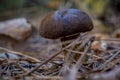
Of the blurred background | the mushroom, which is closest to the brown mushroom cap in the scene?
the mushroom

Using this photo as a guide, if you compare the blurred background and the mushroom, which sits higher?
the blurred background

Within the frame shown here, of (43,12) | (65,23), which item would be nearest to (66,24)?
(65,23)

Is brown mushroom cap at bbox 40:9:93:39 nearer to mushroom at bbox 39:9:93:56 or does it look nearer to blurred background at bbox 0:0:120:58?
mushroom at bbox 39:9:93:56

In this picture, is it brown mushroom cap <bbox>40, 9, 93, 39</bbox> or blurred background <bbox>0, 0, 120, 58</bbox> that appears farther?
blurred background <bbox>0, 0, 120, 58</bbox>

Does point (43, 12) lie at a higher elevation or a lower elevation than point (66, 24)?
higher

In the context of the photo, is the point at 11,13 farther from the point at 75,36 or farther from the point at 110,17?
the point at 75,36

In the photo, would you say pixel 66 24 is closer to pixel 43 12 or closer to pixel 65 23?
pixel 65 23

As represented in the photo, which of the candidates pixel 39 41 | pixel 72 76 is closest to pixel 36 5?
pixel 39 41
